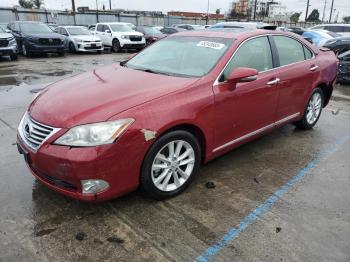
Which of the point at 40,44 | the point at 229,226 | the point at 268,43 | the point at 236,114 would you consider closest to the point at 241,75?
the point at 236,114

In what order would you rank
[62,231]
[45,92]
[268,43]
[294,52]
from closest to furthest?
[62,231] < [45,92] < [268,43] < [294,52]

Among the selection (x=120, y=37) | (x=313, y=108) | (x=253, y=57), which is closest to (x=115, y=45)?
(x=120, y=37)

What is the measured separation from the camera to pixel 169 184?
11.0 feet

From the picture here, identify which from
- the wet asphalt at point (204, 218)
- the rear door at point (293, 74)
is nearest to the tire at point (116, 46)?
the rear door at point (293, 74)

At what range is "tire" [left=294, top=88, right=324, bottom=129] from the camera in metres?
5.30

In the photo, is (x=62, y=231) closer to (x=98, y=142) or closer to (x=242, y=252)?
(x=98, y=142)

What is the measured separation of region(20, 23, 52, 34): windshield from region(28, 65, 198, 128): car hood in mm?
13729

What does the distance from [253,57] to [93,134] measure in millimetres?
2289

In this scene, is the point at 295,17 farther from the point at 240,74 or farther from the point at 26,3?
the point at 240,74

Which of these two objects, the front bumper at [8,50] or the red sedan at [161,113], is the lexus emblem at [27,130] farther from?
the front bumper at [8,50]

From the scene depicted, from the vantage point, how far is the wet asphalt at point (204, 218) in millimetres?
2633

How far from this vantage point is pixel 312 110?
215 inches

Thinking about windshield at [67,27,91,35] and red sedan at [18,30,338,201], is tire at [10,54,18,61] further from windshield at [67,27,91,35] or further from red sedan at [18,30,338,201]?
red sedan at [18,30,338,201]

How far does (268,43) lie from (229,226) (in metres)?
2.53
